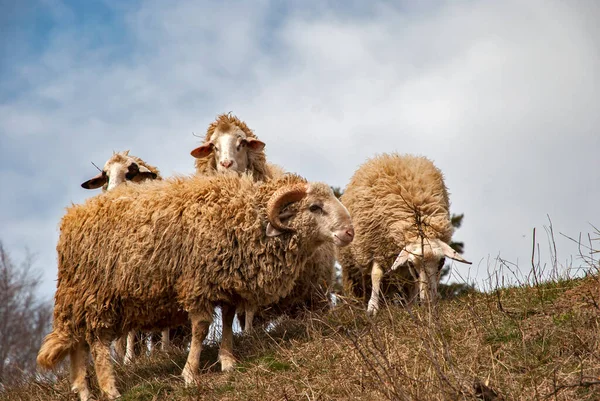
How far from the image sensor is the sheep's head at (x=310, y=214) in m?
8.27

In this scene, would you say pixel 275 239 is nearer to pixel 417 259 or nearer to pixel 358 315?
pixel 358 315

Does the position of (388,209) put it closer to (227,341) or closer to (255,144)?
(255,144)

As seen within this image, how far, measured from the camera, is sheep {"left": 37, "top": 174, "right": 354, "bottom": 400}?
815cm

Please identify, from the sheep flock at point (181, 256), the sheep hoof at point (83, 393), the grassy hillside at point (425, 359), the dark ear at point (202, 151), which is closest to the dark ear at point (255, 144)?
the dark ear at point (202, 151)

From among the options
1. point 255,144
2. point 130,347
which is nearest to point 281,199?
point 255,144

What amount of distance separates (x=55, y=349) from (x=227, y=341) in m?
1.79

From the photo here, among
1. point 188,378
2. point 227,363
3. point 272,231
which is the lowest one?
point 188,378

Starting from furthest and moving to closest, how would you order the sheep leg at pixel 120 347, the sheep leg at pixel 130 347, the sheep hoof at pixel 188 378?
the sheep leg at pixel 120 347, the sheep leg at pixel 130 347, the sheep hoof at pixel 188 378

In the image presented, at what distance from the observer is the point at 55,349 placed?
27.7 feet

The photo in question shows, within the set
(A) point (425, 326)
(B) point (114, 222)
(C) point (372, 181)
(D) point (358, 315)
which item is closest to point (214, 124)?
(C) point (372, 181)

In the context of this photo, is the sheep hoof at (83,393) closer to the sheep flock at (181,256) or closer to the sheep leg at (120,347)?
the sheep flock at (181,256)

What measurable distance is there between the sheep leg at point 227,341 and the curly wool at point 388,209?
7.95 ft

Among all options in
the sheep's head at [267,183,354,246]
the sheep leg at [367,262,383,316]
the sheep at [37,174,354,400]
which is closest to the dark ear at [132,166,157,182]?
the sheep at [37,174,354,400]

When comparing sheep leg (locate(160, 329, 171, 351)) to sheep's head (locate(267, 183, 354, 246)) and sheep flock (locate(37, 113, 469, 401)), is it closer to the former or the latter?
sheep flock (locate(37, 113, 469, 401))
